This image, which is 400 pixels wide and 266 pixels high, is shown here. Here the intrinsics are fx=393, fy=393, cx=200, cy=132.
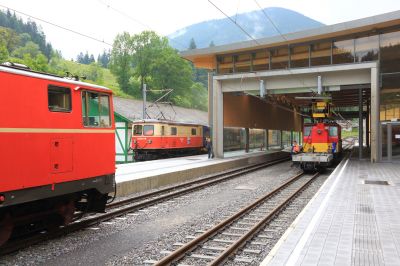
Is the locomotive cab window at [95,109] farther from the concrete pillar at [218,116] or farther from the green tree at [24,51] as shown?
the green tree at [24,51]

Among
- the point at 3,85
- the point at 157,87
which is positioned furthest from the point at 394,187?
the point at 157,87

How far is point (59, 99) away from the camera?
24.9 feet

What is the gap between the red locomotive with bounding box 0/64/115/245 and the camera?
253 inches

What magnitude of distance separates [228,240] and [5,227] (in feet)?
13.8

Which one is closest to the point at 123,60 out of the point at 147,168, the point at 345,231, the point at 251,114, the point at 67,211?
the point at 251,114

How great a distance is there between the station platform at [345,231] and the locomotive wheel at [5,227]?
4297 mm

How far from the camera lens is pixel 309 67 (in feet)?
80.0

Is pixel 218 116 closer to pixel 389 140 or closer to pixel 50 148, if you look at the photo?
pixel 389 140

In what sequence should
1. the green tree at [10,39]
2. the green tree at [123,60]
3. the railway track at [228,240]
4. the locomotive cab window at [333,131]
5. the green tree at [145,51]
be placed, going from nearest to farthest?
the railway track at [228,240]
the locomotive cab window at [333,131]
the green tree at [145,51]
the green tree at [123,60]
the green tree at [10,39]

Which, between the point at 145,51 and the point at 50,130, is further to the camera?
the point at 145,51

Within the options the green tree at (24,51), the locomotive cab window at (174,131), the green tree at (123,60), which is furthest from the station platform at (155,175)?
the green tree at (24,51)

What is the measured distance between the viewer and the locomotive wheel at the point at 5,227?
6617 mm

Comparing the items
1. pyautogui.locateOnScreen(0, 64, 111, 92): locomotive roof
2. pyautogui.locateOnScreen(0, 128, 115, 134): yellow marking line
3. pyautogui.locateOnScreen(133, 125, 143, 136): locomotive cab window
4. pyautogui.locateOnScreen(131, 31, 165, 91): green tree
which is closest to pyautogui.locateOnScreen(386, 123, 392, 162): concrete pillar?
pyautogui.locateOnScreen(133, 125, 143, 136): locomotive cab window

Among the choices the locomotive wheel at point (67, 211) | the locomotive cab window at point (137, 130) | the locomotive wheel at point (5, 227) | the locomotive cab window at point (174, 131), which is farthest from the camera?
the locomotive cab window at point (174, 131)
